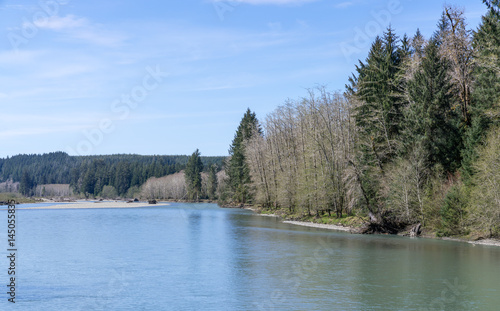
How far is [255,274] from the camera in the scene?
90.0ft

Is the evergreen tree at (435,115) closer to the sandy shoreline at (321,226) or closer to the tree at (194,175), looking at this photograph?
the sandy shoreline at (321,226)

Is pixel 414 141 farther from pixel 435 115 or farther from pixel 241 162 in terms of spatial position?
pixel 241 162

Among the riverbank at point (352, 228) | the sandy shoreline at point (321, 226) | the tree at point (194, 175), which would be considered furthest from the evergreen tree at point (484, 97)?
the tree at point (194, 175)

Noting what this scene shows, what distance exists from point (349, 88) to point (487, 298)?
6316 cm

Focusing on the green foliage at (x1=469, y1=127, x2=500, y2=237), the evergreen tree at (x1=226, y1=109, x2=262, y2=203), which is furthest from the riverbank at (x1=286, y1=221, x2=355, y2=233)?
the evergreen tree at (x1=226, y1=109, x2=262, y2=203)

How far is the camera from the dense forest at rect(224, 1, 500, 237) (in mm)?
40781

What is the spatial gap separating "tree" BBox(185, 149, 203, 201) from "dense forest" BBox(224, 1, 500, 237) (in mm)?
91679

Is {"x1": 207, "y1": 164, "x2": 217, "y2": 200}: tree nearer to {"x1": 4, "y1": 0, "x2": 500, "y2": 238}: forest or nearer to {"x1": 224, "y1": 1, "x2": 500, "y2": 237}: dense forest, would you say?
{"x1": 4, "y1": 0, "x2": 500, "y2": 238}: forest

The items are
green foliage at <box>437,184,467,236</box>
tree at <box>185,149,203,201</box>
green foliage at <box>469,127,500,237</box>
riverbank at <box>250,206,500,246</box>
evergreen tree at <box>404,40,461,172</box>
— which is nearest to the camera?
green foliage at <box>469,127,500,237</box>

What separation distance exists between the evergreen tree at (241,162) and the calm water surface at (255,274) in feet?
226

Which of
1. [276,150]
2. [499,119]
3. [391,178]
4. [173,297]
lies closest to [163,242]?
[173,297]

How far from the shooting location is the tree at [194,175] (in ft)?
526

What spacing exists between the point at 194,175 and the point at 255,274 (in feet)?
444

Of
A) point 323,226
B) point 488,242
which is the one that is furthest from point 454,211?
point 323,226
